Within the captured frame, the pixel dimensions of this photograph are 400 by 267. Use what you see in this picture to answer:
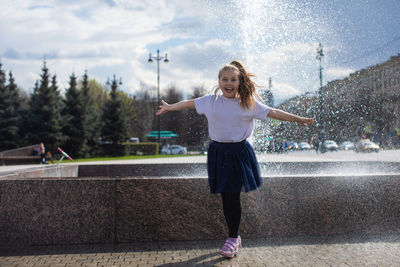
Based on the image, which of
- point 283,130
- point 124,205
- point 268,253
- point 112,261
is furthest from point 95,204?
point 283,130

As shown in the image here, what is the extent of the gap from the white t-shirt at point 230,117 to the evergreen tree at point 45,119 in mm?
29352

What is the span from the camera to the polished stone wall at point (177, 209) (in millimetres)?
3893

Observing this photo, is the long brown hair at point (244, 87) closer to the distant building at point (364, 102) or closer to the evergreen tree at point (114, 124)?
the distant building at point (364, 102)

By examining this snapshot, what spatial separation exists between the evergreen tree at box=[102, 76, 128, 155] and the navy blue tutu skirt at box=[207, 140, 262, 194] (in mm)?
33244

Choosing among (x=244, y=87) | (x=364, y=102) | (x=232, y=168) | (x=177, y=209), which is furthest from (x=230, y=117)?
(x=364, y=102)

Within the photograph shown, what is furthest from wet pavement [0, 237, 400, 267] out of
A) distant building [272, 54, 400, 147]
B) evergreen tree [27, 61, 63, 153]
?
evergreen tree [27, 61, 63, 153]

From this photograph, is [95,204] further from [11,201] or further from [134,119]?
[134,119]

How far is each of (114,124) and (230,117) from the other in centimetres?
3361

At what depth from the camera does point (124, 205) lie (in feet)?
13.0

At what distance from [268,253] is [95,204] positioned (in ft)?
6.21

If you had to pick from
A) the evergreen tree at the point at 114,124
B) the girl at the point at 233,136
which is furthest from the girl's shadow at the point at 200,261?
the evergreen tree at the point at 114,124

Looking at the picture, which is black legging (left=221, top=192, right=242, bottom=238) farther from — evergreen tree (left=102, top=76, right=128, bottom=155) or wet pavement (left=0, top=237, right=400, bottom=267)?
evergreen tree (left=102, top=76, right=128, bottom=155)

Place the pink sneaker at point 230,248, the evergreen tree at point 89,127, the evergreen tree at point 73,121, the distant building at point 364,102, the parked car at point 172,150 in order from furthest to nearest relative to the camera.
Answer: the parked car at point 172,150 < the evergreen tree at point 89,127 < the evergreen tree at point 73,121 < the distant building at point 364,102 < the pink sneaker at point 230,248

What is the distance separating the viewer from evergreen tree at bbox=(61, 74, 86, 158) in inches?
1320
